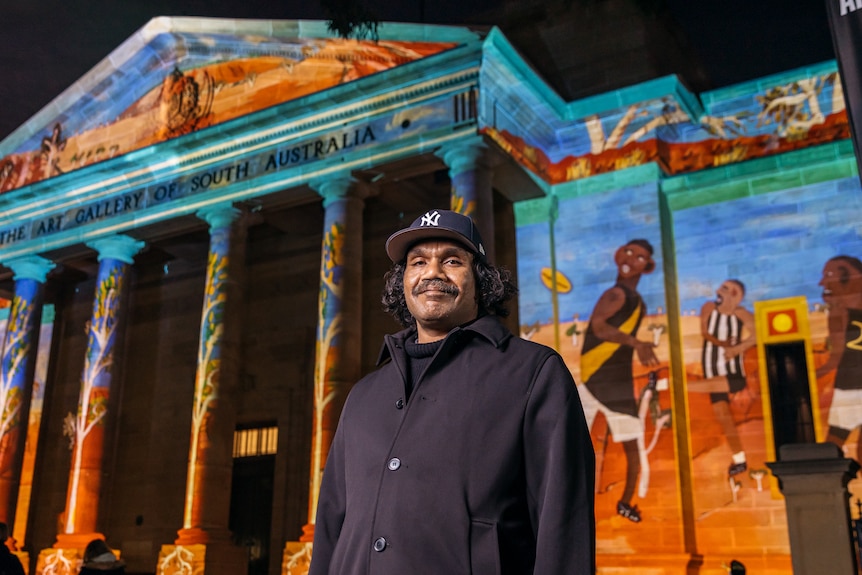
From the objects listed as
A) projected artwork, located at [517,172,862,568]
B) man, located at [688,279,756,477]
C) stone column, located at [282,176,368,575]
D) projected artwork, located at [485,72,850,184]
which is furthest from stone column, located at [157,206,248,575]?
man, located at [688,279,756,477]

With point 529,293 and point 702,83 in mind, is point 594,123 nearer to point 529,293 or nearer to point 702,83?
point 529,293

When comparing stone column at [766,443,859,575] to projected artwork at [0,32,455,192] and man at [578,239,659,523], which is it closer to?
man at [578,239,659,523]

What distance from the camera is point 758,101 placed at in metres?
17.1

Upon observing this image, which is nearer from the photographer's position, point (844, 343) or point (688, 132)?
point (844, 343)

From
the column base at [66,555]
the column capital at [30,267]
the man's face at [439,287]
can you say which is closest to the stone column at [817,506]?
the man's face at [439,287]

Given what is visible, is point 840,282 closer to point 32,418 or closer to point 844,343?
point 844,343

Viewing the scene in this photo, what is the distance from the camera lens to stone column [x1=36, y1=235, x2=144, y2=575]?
59.5 feet

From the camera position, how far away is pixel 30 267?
856 inches

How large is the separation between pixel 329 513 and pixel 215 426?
1448 cm

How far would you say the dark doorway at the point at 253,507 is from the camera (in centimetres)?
2086

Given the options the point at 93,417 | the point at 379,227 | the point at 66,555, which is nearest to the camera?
the point at 66,555

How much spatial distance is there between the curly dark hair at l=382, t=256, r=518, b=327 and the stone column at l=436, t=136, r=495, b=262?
11.4 meters

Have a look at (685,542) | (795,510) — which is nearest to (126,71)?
(685,542)

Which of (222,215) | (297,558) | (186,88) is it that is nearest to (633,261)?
(297,558)
